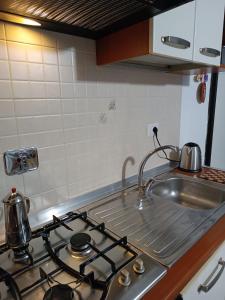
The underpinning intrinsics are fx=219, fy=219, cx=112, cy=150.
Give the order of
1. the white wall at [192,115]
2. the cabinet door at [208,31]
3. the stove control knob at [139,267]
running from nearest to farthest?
the stove control knob at [139,267]
the cabinet door at [208,31]
the white wall at [192,115]

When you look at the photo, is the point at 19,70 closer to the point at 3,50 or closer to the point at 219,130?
the point at 3,50

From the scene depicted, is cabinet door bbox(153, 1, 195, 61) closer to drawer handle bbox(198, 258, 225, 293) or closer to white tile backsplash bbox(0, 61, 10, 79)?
white tile backsplash bbox(0, 61, 10, 79)

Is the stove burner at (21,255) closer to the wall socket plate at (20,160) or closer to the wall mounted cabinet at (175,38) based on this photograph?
the wall socket plate at (20,160)

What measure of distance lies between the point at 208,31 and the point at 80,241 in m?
1.09

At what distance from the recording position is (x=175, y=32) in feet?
2.82

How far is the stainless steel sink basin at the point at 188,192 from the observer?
4.08 feet

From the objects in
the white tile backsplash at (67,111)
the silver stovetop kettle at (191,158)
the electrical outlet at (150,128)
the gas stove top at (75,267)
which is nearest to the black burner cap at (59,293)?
the gas stove top at (75,267)

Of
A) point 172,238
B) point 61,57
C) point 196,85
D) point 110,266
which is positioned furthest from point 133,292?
point 196,85

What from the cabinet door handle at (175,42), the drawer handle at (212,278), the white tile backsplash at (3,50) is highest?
the cabinet door handle at (175,42)

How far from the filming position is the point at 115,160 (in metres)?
1.19

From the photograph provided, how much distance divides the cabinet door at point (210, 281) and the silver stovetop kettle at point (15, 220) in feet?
1.69

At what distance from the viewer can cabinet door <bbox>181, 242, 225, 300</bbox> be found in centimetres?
68

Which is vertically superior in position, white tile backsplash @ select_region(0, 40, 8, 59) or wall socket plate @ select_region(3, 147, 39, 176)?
white tile backsplash @ select_region(0, 40, 8, 59)

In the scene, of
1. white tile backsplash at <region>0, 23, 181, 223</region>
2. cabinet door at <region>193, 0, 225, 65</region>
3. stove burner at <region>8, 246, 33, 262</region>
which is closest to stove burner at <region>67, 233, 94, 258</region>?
Answer: stove burner at <region>8, 246, 33, 262</region>
